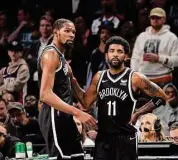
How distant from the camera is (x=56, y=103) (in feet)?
20.0

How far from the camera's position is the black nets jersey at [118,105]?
6668mm

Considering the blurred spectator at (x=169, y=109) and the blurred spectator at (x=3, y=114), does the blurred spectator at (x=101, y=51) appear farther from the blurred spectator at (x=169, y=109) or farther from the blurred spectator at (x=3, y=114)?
the blurred spectator at (x=3, y=114)

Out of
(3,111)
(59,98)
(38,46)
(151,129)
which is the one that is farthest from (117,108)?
(38,46)

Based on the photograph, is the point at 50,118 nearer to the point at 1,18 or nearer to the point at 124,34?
the point at 124,34

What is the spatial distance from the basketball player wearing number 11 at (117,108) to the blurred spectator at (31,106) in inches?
153

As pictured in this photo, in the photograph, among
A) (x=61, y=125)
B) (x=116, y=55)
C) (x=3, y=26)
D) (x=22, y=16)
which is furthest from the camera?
(x=3, y=26)

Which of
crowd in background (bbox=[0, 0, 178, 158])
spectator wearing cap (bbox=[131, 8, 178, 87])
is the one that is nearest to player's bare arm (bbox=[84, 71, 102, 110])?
crowd in background (bbox=[0, 0, 178, 158])

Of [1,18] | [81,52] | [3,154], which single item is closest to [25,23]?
[1,18]

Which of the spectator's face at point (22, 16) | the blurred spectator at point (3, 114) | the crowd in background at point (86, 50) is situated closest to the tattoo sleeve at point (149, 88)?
the crowd in background at point (86, 50)

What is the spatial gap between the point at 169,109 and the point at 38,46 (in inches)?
109

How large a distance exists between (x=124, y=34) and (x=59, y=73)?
428 centimetres

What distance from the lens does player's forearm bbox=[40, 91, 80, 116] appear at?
6074 mm

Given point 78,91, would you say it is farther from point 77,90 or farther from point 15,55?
point 15,55

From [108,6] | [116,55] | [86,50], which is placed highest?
[108,6]
